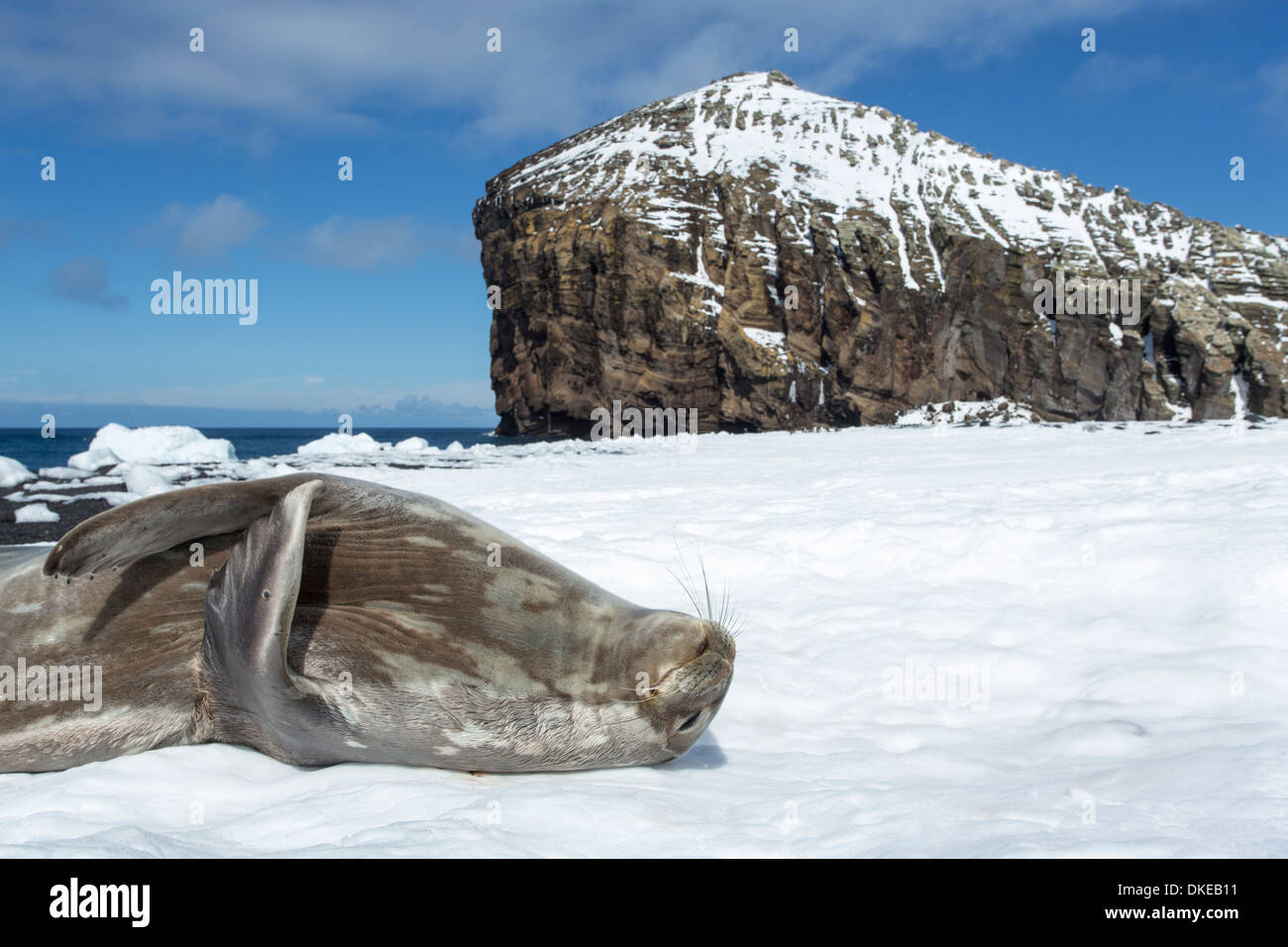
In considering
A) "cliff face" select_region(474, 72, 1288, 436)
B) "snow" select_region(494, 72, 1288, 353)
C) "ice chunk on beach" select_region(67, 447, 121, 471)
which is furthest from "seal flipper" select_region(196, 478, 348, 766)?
"snow" select_region(494, 72, 1288, 353)

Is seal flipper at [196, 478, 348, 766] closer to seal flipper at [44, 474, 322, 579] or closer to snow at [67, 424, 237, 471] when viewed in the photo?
seal flipper at [44, 474, 322, 579]

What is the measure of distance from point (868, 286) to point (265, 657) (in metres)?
43.4

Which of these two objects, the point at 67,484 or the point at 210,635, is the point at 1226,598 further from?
the point at 67,484

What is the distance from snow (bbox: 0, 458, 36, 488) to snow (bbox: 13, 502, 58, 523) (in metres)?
3.67

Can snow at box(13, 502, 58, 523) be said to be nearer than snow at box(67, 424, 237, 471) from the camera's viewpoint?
Yes

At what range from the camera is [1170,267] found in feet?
138

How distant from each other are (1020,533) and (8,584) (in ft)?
17.2

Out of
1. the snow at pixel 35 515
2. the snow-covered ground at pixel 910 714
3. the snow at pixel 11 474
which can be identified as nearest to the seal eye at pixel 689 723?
the snow-covered ground at pixel 910 714

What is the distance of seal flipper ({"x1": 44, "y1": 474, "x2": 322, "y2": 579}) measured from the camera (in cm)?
229

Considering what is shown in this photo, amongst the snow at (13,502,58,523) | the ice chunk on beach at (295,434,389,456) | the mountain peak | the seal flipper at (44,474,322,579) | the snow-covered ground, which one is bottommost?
the snow-covered ground

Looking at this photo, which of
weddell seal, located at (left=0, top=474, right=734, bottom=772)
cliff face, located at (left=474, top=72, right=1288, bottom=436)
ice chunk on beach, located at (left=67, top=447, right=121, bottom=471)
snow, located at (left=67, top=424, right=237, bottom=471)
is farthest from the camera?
cliff face, located at (left=474, top=72, right=1288, bottom=436)

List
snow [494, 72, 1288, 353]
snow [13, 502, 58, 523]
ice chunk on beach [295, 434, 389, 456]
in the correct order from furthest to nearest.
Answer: snow [494, 72, 1288, 353], ice chunk on beach [295, 434, 389, 456], snow [13, 502, 58, 523]

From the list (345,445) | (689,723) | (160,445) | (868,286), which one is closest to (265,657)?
(689,723)
